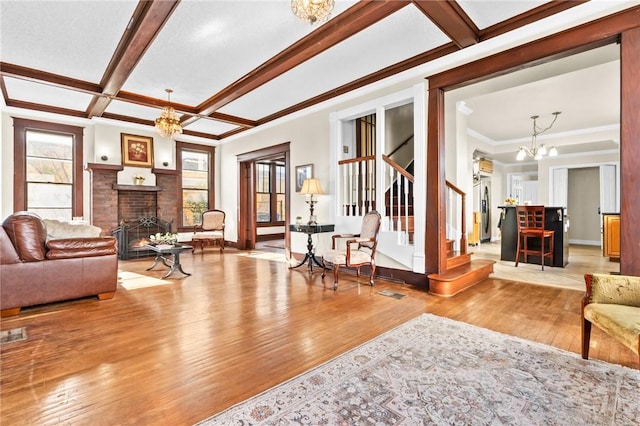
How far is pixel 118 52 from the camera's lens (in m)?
A: 3.96

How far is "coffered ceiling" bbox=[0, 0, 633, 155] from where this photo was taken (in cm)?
308

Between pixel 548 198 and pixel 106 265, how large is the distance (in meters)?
11.1

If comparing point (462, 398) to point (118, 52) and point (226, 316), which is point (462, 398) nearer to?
point (226, 316)

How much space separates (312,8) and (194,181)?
7078 mm

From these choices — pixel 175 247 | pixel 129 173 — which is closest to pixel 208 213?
pixel 129 173

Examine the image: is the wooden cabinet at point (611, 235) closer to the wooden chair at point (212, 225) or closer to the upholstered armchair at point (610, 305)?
the upholstered armchair at point (610, 305)

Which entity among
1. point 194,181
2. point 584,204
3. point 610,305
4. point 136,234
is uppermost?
point 194,181

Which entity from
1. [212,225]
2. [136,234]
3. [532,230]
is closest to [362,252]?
[532,230]

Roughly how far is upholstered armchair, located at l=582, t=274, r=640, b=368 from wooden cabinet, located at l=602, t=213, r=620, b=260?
533 cm

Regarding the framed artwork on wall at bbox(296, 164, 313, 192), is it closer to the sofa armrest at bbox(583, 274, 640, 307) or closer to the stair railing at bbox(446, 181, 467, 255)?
the stair railing at bbox(446, 181, 467, 255)

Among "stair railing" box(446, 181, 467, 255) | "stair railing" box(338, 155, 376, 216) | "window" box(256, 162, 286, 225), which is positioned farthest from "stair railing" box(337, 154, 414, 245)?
"window" box(256, 162, 286, 225)

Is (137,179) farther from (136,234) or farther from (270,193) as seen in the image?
(270,193)

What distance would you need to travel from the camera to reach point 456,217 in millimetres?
5320

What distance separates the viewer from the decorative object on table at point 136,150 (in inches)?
275
